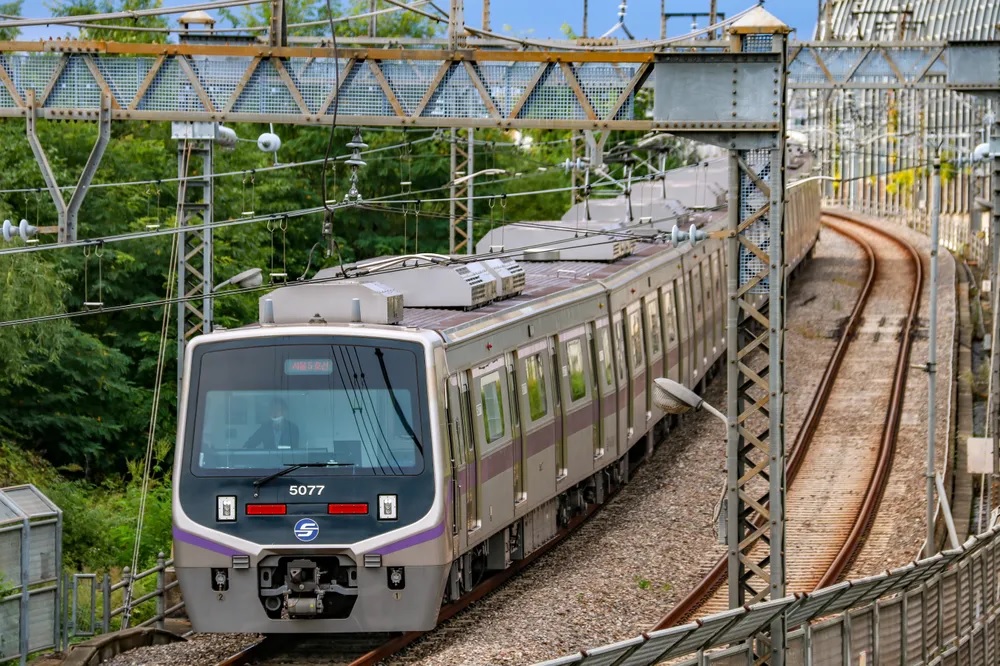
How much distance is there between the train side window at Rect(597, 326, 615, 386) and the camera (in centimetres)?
1975

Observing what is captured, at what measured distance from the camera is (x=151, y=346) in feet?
99.5

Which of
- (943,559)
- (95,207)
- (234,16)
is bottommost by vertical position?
(943,559)

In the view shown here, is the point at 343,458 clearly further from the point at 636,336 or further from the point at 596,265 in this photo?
the point at 596,265

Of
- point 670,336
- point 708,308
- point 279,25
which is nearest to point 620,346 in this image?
point 670,336

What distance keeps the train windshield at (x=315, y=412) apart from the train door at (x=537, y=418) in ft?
9.45

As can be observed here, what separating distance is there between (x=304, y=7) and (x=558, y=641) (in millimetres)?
34415

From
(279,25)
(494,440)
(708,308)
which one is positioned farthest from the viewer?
(708,308)

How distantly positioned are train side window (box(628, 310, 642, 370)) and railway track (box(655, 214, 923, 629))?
109 inches

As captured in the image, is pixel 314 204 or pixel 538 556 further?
pixel 314 204

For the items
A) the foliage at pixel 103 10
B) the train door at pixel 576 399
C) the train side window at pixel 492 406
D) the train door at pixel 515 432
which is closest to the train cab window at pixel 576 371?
the train door at pixel 576 399

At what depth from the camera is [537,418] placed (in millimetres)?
17047

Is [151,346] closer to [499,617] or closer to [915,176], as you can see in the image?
[499,617]

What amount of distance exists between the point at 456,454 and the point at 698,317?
13501 mm

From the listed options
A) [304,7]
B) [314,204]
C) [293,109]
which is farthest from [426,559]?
[304,7]
